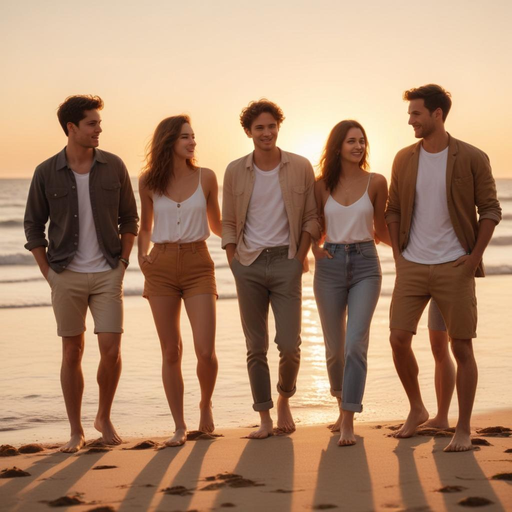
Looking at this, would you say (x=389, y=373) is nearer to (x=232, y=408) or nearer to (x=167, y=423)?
(x=232, y=408)

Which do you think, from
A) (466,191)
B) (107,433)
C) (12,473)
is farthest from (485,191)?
(12,473)

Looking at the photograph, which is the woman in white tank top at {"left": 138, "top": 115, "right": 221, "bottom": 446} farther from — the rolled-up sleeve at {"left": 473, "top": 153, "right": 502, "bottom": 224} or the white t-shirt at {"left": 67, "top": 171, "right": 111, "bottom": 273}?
the rolled-up sleeve at {"left": 473, "top": 153, "right": 502, "bottom": 224}

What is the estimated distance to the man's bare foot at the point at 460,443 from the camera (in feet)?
16.3

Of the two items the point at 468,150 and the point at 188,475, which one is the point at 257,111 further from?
the point at 188,475

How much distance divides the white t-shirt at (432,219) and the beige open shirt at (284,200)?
0.63 metres

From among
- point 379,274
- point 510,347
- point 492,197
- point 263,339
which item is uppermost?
point 492,197

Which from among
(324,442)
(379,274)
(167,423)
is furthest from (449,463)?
(167,423)

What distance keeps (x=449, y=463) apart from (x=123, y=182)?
2.59m

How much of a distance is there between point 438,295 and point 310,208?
965 mm

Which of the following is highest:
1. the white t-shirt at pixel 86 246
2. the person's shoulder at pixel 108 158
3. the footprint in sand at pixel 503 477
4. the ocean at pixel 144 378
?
the person's shoulder at pixel 108 158

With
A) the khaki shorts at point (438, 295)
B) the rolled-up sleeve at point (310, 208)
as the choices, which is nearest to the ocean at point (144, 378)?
the khaki shorts at point (438, 295)

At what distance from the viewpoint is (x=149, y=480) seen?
→ 4.55m

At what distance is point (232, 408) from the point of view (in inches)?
270

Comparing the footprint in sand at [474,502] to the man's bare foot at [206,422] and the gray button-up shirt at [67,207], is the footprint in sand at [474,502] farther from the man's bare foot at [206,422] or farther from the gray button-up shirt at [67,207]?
the gray button-up shirt at [67,207]
